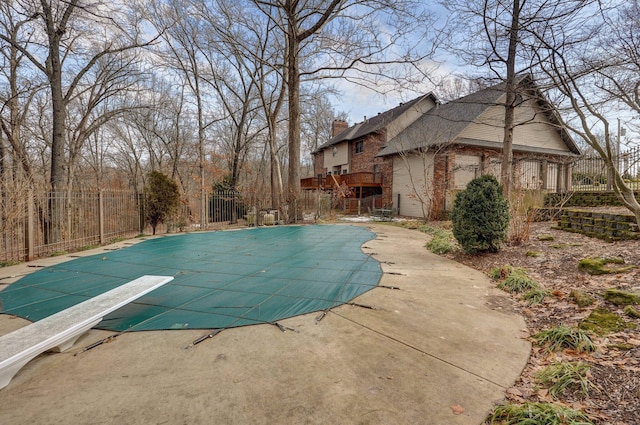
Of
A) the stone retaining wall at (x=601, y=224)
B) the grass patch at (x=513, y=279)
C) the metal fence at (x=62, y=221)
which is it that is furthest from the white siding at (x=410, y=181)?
the metal fence at (x=62, y=221)

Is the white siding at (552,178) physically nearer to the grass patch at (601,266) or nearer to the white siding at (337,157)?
the white siding at (337,157)

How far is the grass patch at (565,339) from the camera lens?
97.3 inches

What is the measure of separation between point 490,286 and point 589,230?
3.74 m

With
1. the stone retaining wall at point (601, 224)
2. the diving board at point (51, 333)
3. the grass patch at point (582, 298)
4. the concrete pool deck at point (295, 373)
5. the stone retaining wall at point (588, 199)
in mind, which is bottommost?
the concrete pool deck at point (295, 373)

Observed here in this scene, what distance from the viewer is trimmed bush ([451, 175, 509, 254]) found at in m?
5.68

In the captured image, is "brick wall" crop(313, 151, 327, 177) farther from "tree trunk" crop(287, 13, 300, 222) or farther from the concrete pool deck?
the concrete pool deck

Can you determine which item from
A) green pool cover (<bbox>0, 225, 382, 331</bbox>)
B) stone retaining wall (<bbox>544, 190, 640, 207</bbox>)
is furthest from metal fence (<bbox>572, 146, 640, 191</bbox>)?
green pool cover (<bbox>0, 225, 382, 331</bbox>)

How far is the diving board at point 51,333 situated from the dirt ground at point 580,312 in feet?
10.9

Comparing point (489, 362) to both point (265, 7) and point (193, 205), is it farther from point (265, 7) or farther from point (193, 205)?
point (193, 205)

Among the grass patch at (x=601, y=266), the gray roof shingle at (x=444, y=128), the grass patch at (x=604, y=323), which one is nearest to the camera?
the grass patch at (x=604, y=323)

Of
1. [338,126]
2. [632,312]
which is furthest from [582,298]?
[338,126]

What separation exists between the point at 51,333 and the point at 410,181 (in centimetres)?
1590

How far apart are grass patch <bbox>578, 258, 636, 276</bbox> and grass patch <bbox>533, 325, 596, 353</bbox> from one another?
82.5 inches

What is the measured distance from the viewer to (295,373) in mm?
2186
